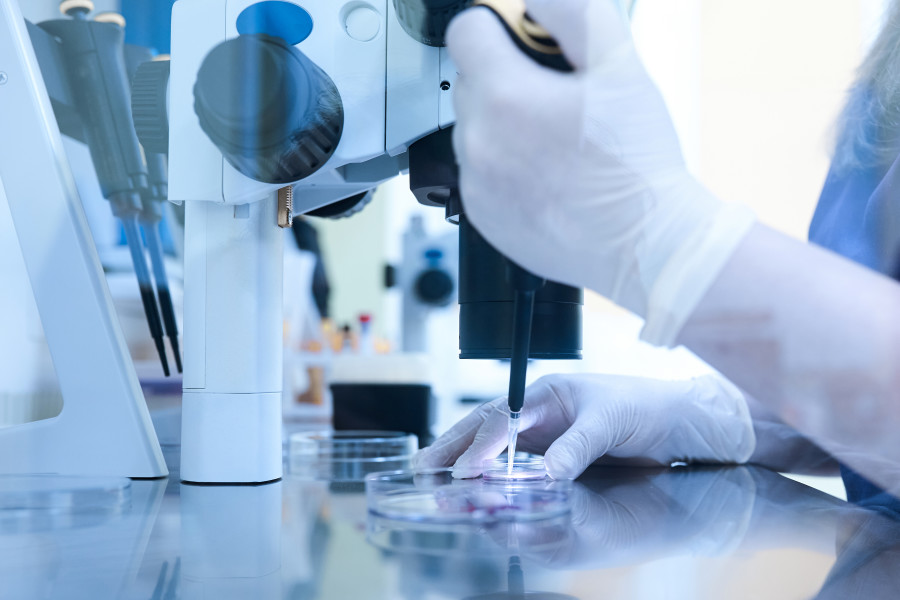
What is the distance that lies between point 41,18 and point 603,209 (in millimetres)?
643

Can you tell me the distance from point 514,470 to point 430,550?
0.73 ft

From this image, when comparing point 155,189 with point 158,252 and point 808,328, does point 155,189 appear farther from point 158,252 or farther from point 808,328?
point 808,328

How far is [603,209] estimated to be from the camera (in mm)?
423

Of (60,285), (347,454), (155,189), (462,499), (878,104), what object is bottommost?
(347,454)

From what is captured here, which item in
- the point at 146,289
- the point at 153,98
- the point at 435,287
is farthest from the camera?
the point at 435,287

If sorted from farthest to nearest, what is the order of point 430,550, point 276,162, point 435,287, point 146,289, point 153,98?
point 435,287, point 146,289, point 153,98, point 276,162, point 430,550

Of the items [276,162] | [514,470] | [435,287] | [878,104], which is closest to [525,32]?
[276,162]

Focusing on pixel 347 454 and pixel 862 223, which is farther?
pixel 347 454

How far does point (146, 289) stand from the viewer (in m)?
0.84

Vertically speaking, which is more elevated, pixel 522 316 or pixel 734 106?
pixel 734 106

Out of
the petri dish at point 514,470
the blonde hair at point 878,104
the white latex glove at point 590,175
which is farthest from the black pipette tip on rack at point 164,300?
the blonde hair at point 878,104

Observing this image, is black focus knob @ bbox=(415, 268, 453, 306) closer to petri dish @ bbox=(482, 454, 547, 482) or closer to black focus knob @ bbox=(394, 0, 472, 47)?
petri dish @ bbox=(482, 454, 547, 482)

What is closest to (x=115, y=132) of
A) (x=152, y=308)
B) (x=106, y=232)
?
(x=106, y=232)

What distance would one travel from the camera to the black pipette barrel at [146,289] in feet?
2.66
